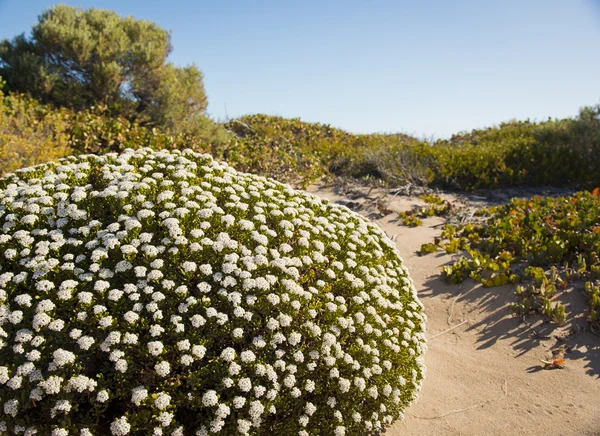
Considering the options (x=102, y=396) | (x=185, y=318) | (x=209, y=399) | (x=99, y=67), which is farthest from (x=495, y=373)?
(x=99, y=67)

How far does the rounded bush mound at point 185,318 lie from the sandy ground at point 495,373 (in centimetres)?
59

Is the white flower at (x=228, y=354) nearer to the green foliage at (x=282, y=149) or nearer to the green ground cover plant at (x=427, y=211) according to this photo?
the green ground cover plant at (x=427, y=211)

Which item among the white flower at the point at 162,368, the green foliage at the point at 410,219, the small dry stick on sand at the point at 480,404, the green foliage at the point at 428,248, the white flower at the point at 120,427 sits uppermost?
the green foliage at the point at 410,219

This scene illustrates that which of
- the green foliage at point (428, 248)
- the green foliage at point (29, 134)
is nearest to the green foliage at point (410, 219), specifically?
the green foliage at point (428, 248)

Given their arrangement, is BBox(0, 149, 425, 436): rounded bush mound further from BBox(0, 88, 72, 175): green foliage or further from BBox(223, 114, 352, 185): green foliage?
BBox(223, 114, 352, 185): green foliage

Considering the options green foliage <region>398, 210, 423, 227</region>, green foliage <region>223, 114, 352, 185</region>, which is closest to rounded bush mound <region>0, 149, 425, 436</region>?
green foliage <region>398, 210, 423, 227</region>

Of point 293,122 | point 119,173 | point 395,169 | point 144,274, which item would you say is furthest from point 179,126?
point 144,274

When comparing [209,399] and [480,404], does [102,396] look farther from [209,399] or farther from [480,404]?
[480,404]

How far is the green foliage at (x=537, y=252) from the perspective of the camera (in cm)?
618

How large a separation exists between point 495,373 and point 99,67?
11.6m

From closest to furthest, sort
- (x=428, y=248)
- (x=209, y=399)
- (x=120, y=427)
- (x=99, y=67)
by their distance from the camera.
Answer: (x=120, y=427)
(x=209, y=399)
(x=428, y=248)
(x=99, y=67)

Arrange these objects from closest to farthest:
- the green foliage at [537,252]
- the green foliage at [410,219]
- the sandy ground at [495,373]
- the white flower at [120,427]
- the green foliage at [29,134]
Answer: the white flower at [120,427], the sandy ground at [495,373], the green foliage at [537,252], the green foliage at [29,134], the green foliage at [410,219]

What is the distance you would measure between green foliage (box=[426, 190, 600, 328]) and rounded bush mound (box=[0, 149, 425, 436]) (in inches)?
104

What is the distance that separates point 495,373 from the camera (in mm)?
5160
